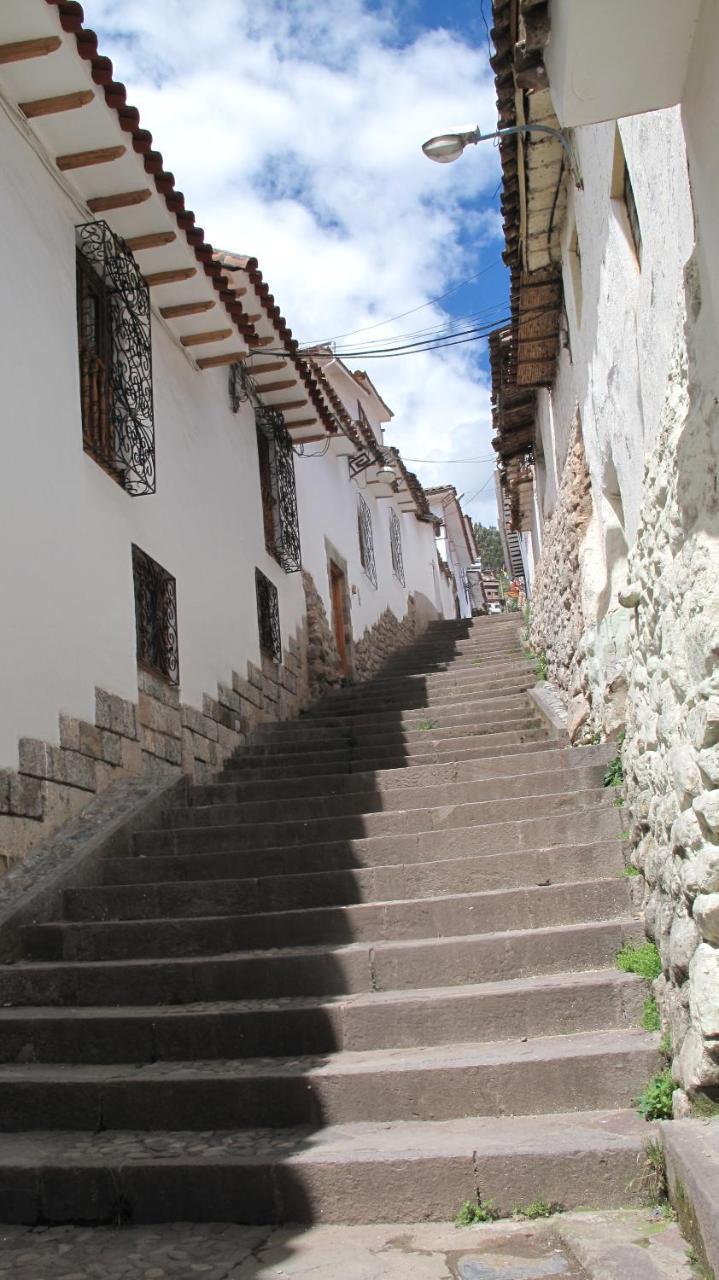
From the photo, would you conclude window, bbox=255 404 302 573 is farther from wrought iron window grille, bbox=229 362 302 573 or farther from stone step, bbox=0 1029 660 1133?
stone step, bbox=0 1029 660 1133

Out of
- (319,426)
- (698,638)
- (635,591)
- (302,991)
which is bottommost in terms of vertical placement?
(302,991)

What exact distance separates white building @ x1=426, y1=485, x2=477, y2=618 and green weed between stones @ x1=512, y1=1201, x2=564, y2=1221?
2330cm

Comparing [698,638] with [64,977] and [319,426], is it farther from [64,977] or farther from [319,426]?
[319,426]

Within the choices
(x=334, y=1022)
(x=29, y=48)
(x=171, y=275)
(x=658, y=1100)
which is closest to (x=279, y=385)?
(x=171, y=275)

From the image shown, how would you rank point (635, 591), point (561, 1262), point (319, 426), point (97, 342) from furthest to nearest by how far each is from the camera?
point (319, 426)
point (97, 342)
point (635, 591)
point (561, 1262)

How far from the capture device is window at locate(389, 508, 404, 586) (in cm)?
Result: 2058

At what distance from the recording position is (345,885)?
5258mm

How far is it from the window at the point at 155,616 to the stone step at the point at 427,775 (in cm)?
90

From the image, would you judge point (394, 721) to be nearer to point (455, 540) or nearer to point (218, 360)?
point (218, 360)

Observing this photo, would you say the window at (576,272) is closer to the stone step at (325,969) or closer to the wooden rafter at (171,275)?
the wooden rafter at (171,275)

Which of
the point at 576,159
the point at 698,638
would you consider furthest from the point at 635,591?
the point at 576,159

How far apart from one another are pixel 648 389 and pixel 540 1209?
2.91 metres

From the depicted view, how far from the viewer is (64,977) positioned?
4.78 m

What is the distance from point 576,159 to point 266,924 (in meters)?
4.34
